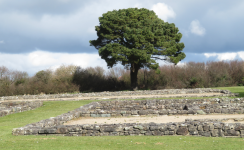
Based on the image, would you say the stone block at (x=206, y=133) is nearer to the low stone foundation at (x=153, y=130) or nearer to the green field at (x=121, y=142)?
the low stone foundation at (x=153, y=130)

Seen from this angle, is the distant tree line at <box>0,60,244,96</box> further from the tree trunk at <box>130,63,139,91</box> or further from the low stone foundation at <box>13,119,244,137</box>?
the low stone foundation at <box>13,119,244,137</box>

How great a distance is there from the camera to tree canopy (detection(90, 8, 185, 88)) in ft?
105

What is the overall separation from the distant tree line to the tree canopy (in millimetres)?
4151

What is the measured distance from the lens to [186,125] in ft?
30.8

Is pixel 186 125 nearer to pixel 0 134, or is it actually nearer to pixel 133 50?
pixel 0 134

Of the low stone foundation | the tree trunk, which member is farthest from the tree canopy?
the low stone foundation

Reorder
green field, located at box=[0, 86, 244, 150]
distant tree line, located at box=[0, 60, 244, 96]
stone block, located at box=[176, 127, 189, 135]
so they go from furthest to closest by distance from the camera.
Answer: distant tree line, located at box=[0, 60, 244, 96]
stone block, located at box=[176, 127, 189, 135]
green field, located at box=[0, 86, 244, 150]

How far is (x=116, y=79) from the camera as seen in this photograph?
41000 millimetres

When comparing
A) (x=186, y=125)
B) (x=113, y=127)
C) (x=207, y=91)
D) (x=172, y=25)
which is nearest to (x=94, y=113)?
(x=113, y=127)

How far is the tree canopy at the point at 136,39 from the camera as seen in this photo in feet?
105

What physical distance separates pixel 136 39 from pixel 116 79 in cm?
1105

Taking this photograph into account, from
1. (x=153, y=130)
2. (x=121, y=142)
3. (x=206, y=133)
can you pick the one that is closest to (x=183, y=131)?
(x=206, y=133)

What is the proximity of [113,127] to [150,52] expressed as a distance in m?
23.2

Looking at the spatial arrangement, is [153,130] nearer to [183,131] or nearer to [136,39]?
[183,131]
